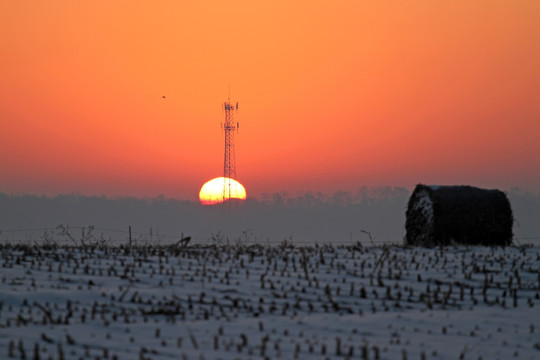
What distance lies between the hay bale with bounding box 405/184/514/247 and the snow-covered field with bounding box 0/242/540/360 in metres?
2.59

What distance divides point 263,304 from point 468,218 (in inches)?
351

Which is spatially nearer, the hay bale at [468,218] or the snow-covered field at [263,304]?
the snow-covered field at [263,304]

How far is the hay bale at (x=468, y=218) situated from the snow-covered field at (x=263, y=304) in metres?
2.59

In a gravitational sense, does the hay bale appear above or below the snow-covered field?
above

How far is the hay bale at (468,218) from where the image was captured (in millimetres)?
17266

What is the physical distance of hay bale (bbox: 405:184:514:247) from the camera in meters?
17.3

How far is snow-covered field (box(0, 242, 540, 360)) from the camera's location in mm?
7594

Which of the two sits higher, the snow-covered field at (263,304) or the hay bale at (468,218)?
the hay bale at (468,218)

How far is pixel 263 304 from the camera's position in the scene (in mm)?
9812

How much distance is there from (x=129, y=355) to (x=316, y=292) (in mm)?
4109

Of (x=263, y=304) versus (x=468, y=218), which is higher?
(x=468, y=218)

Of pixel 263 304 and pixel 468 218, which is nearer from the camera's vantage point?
pixel 263 304

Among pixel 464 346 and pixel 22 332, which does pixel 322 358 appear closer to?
pixel 464 346

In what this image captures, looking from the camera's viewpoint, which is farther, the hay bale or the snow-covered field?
the hay bale
